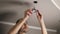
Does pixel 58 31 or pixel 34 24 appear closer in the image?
pixel 34 24

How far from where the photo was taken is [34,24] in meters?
1.99

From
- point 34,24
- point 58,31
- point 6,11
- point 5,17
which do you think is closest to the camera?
point 6,11

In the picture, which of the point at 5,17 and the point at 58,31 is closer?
the point at 5,17

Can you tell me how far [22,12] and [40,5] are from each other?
0.23 m

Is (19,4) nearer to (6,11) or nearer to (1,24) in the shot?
(6,11)

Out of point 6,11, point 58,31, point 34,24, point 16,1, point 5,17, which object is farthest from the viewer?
point 58,31

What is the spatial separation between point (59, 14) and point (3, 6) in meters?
0.65

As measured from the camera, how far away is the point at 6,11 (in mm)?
1627

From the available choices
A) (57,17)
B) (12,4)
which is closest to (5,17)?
(12,4)

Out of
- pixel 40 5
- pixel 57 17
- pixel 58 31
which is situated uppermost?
pixel 40 5

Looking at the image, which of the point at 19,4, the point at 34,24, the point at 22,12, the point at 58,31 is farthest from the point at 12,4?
the point at 58,31

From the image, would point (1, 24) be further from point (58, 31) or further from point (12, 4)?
point (58, 31)

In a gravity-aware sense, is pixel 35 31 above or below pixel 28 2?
below

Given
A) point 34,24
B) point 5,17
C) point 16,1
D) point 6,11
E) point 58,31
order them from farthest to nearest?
point 58,31 → point 34,24 → point 5,17 → point 6,11 → point 16,1
